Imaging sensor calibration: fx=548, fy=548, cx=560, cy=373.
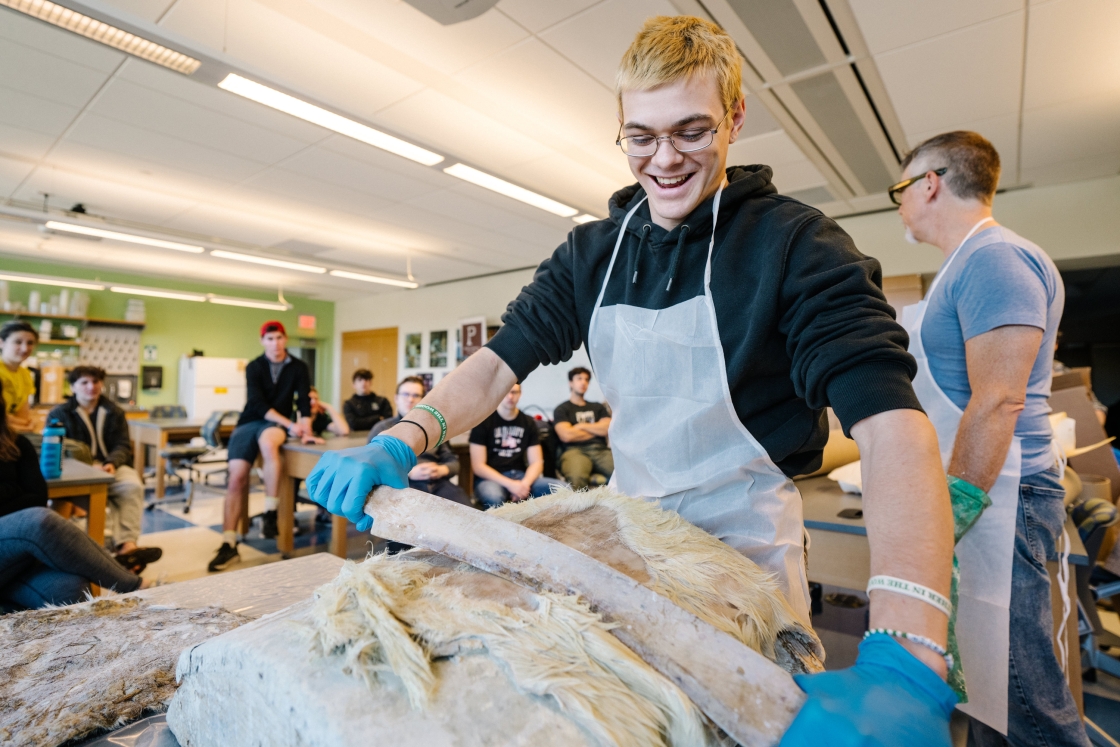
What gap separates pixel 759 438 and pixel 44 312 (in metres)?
10.3

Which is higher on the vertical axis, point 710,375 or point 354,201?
point 354,201

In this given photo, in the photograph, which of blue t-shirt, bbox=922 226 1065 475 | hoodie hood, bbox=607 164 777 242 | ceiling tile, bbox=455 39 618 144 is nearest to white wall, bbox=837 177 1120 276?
ceiling tile, bbox=455 39 618 144

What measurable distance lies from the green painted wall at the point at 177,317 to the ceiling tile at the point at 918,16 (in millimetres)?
9921

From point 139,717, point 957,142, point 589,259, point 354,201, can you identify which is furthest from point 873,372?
point 354,201

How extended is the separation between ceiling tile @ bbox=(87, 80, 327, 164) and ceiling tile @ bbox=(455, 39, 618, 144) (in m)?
1.35

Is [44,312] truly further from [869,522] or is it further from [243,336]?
[869,522]

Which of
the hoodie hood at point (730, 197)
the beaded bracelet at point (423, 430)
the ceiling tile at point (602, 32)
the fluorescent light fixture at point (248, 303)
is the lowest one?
the beaded bracelet at point (423, 430)

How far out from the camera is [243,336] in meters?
9.89

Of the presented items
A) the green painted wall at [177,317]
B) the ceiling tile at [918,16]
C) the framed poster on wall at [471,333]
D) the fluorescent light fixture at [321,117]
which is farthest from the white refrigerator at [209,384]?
the ceiling tile at [918,16]

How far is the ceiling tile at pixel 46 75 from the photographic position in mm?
2861

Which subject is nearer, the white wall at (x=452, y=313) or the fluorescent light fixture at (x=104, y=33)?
the fluorescent light fixture at (x=104, y=33)

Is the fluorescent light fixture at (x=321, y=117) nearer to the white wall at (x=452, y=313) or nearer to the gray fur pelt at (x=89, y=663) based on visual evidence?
the gray fur pelt at (x=89, y=663)

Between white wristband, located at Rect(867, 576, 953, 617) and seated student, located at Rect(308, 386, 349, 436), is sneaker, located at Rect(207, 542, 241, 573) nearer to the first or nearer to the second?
seated student, located at Rect(308, 386, 349, 436)

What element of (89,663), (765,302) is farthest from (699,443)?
(89,663)
